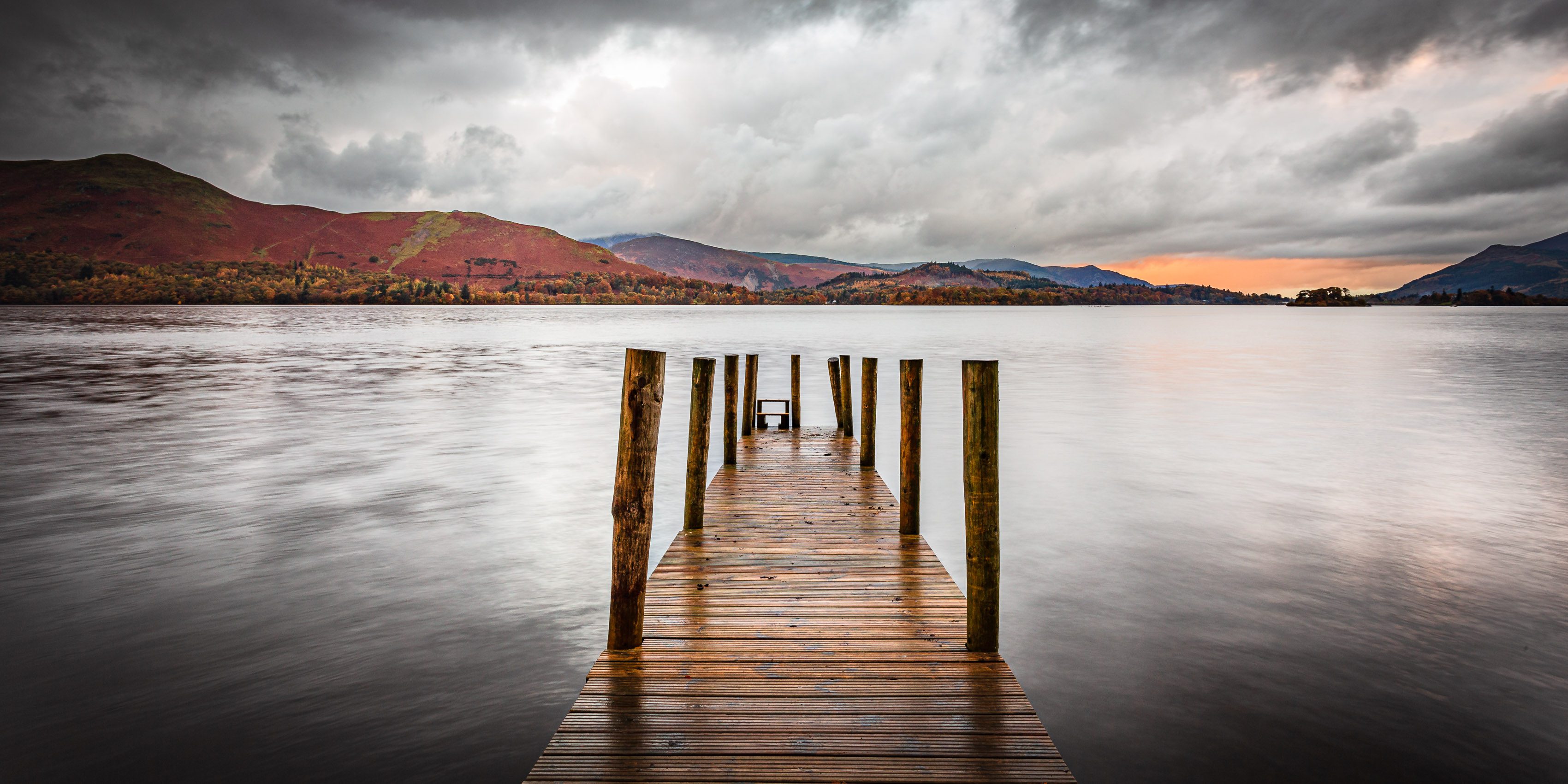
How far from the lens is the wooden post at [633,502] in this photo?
5.56 metres

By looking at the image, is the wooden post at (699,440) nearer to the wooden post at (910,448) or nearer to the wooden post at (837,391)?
the wooden post at (910,448)

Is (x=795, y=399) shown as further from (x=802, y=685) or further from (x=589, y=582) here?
(x=802, y=685)

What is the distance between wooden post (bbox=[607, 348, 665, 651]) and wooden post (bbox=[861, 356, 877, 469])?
775 cm

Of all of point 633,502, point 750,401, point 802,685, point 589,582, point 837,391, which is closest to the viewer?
point 802,685

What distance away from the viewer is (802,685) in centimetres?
495

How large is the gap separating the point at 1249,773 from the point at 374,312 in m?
187

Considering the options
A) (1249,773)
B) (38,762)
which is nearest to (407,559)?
(38,762)

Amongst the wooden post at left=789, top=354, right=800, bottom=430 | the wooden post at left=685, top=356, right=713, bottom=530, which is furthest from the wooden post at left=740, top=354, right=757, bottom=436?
the wooden post at left=685, top=356, right=713, bottom=530

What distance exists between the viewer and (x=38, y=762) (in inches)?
214

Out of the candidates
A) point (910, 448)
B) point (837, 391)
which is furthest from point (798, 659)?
point (837, 391)

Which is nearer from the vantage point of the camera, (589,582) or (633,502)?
(633,502)

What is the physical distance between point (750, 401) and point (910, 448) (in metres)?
7.91

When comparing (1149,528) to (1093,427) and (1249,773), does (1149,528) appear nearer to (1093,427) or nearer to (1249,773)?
(1249,773)

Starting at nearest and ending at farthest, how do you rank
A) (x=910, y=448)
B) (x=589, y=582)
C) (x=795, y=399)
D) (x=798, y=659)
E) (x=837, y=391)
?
(x=798, y=659)
(x=910, y=448)
(x=589, y=582)
(x=795, y=399)
(x=837, y=391)
